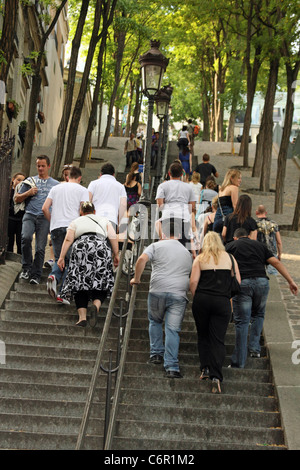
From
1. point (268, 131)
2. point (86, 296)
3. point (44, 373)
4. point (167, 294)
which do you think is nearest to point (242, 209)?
point (167, 294)

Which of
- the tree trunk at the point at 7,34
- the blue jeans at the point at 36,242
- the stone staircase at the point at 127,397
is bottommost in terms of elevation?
the stone staircase at the point at 127,397

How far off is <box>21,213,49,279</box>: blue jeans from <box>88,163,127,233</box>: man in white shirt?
30.8 inches

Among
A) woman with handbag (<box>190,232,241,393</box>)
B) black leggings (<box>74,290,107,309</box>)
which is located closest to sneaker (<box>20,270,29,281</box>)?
black leggings (<box>74,290,107,309</box>)

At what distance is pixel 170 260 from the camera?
8703 mm

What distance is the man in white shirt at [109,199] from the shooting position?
11.0m

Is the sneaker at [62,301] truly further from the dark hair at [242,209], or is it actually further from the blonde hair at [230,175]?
the blonde hair at [230,175]

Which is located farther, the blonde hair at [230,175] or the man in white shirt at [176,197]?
the man in white shirt at [176,197]

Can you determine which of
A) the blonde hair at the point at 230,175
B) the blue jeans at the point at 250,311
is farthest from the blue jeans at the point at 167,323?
the blonde hair at the point at 230,175

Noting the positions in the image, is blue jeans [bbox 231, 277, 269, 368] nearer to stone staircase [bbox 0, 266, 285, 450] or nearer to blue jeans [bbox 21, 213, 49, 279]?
stone staircase [bbox 0, 266, 285, 450]

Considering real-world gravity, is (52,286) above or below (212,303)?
below

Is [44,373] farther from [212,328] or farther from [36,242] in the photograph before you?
[36,242]

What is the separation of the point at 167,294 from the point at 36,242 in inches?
112

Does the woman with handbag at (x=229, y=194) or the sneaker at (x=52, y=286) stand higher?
the woman with handbag at (x=229, y=194)
